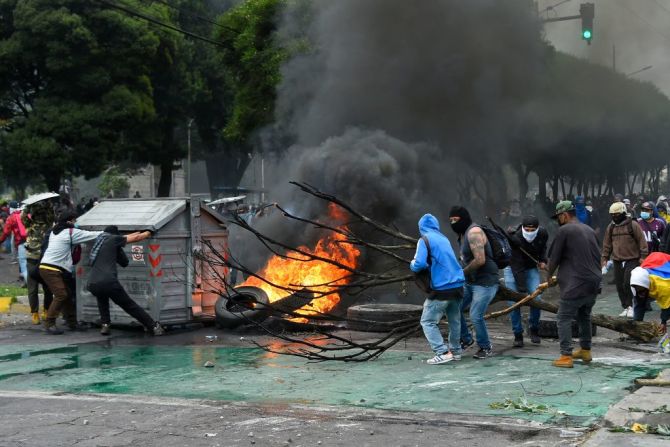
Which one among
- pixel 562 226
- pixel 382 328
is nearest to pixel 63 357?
pixel 382 328

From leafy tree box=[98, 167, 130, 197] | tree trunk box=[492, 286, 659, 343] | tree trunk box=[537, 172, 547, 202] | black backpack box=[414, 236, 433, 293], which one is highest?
leafy tree box=[98, 167, 130, 197]

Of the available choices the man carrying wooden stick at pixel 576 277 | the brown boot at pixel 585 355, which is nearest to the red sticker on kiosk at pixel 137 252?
the man carrying wooden stick at pixel 576 277

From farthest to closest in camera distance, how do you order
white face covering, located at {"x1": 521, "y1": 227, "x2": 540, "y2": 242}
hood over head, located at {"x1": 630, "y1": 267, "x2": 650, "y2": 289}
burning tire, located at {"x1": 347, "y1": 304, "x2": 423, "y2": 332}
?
burning tire, located at {"x1": 347, "y1": 304, "x2": 423, "y2": 332} → white face covering, located at {"x1": 521, "y1": 227, "x2": 540, "y2": 242} → hood over head, located at {"x1": 630, "y1": 267, "x2": 650, "y2": 289}

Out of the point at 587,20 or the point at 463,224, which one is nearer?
the point at 463,224

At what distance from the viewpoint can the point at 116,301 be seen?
10.4m

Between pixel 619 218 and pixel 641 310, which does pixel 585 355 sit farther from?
pixel 619 218

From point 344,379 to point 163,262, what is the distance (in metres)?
4.29

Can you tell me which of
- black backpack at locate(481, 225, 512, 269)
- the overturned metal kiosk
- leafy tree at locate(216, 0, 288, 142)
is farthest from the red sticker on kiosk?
leafy tree at locate(216, 0, 288, 142)

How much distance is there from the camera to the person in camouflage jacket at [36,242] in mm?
11477

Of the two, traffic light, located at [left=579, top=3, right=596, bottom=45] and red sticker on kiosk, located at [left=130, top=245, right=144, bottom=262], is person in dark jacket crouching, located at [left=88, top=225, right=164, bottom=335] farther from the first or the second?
traffic light, located at [left=579, top=3, right=596, bottom=45]

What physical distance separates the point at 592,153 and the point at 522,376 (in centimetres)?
3012

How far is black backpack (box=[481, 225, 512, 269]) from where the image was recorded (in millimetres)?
8516

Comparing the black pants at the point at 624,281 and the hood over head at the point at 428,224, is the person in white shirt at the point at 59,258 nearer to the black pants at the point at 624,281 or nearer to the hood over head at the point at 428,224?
the hood over head at the point at 428,224

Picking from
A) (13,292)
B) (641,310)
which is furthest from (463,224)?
(13,292)
